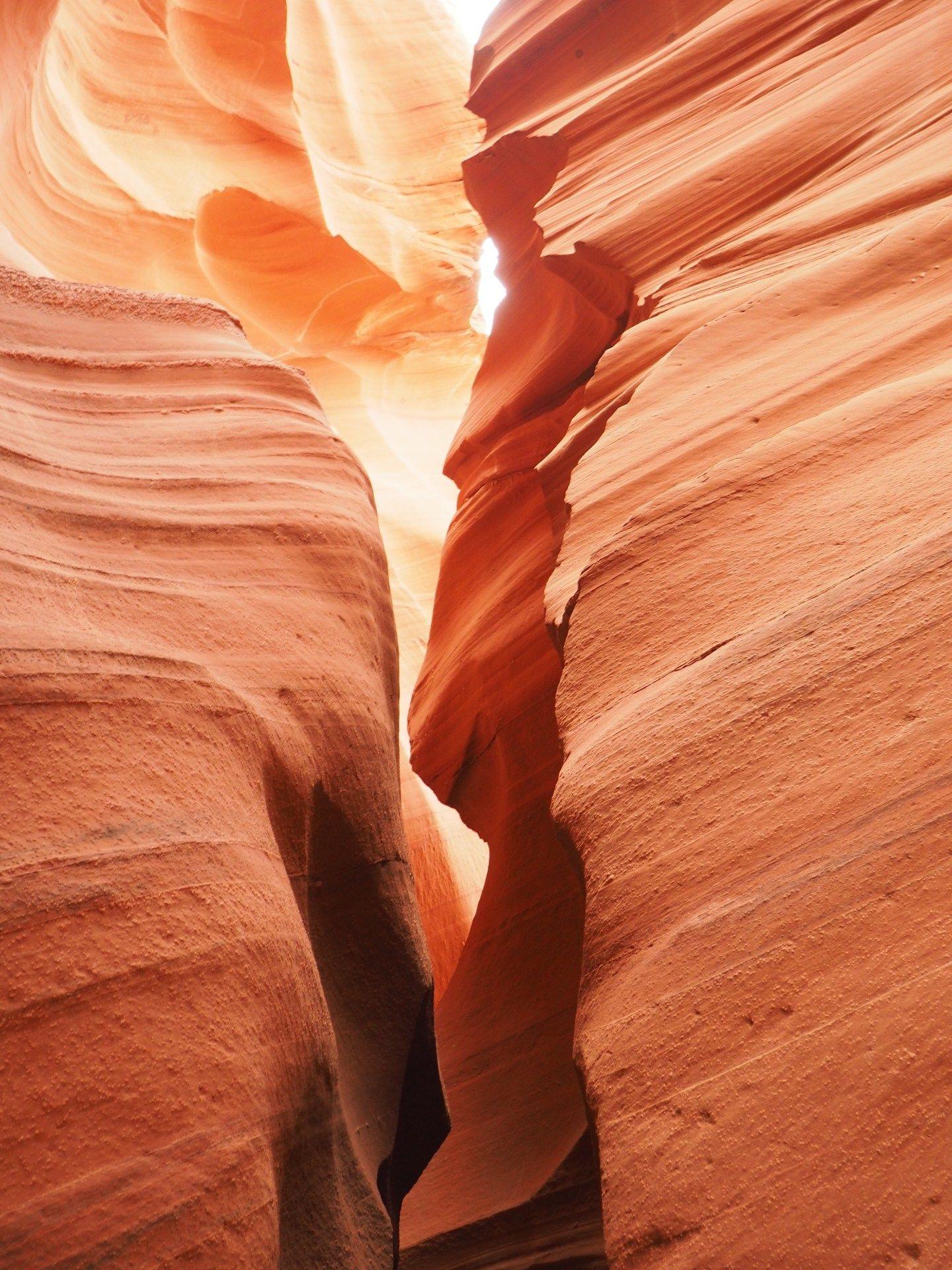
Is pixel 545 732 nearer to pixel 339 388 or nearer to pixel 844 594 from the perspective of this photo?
pixel 844 594

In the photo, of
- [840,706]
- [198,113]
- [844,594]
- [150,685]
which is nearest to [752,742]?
[840,706]

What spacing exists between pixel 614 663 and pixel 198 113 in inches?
268

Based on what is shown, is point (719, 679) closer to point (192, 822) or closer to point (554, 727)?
point (192, 822)

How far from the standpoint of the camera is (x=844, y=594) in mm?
1636

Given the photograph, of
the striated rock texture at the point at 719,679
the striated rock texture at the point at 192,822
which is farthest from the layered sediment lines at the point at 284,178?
the striated rock texture at the point at 192,822

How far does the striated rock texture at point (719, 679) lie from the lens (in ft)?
4.17

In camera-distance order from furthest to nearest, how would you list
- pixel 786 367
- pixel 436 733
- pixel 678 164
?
pixel 436 733 → pixel 678 164 → pixel 786 367

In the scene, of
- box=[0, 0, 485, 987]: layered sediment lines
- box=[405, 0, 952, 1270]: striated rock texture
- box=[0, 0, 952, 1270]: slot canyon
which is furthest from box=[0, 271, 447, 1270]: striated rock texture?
box=[0, 0, 485, 987]: layered sediment lines

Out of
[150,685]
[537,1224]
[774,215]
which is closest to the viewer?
[150,685]

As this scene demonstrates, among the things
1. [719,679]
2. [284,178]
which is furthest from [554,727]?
[284,178]

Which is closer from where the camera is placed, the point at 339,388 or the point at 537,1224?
the point at 537,1224

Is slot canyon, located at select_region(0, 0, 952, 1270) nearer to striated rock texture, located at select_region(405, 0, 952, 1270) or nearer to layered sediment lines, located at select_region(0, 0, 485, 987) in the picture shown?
striated rock texture, located at select_region(405, 0, 952, 1270)

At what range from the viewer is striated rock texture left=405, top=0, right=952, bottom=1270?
127 cm

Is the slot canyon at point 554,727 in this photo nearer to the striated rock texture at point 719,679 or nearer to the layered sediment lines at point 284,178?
the striated rock texture at point 719,679
